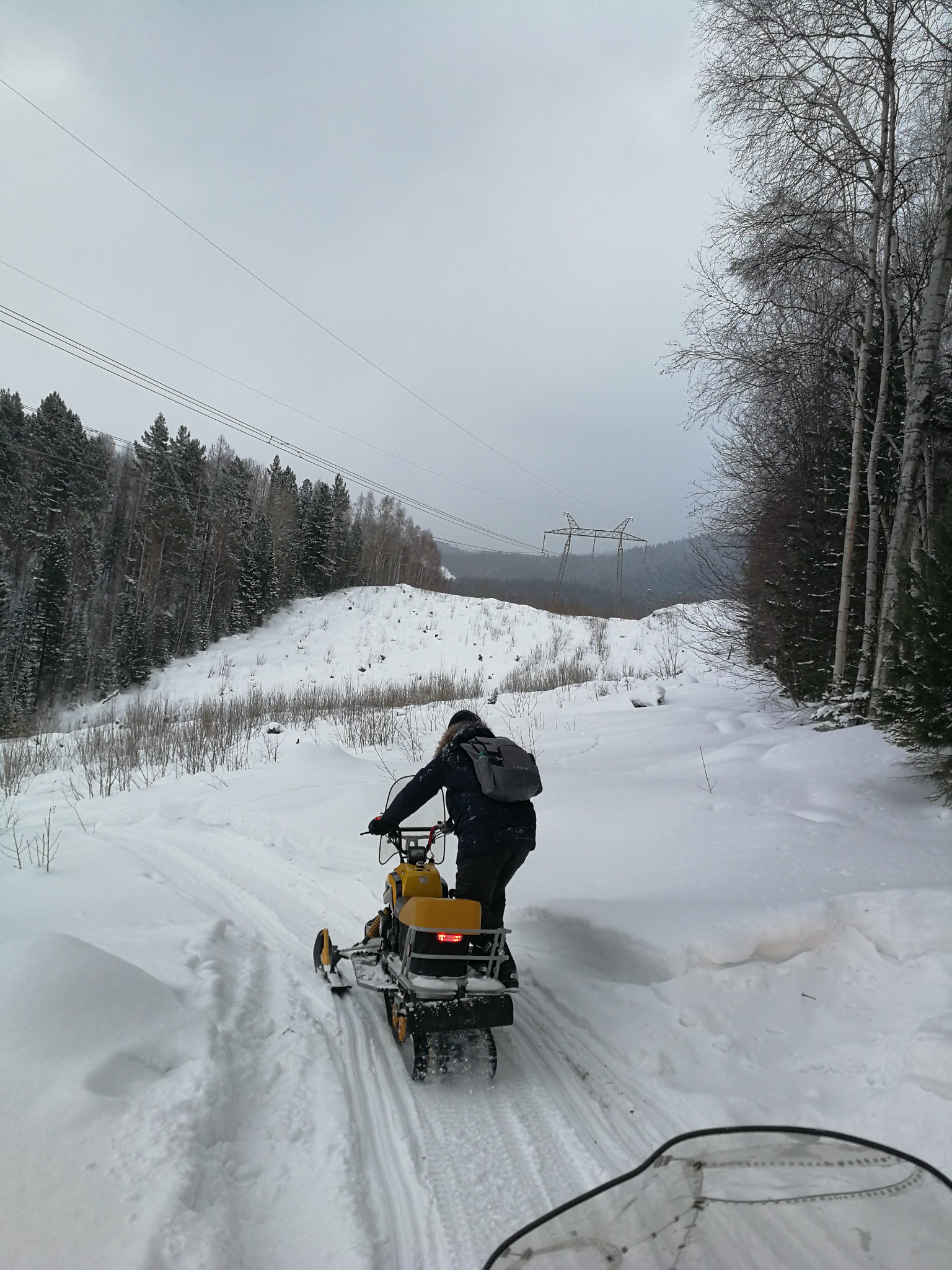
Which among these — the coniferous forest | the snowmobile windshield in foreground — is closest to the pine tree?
the snowmobile windshield in foreground

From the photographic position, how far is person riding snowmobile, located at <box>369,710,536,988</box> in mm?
3482

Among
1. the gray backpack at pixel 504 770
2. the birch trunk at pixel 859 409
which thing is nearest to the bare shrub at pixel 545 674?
the birch trunk at pixel 859 409

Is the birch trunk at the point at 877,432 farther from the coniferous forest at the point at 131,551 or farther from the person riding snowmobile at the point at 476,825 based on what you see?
the coniferous forest at the point at 131,551

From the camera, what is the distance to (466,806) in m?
3.59

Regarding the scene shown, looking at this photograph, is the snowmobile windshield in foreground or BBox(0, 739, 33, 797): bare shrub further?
BBox(0, 739, 33, 797): bare shrub

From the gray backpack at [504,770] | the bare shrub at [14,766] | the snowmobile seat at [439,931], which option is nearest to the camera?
the snowmobile seat at [439,931]

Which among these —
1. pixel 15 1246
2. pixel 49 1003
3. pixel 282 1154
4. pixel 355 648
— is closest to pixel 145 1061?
pixel 49 1003

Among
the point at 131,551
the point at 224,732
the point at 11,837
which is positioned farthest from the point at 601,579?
the point at 11,837

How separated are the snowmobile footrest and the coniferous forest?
30.4 metres

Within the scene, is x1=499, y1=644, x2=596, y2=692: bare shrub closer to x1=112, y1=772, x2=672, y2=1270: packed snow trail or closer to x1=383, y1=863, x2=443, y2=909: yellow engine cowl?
x1=383, y1=863, x2=443, y2=909: yellow engine cowl

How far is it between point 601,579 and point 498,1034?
5280 centimetres

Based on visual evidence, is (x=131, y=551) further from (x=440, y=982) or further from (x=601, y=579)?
(x=440, y=982)

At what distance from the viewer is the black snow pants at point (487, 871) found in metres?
3.48

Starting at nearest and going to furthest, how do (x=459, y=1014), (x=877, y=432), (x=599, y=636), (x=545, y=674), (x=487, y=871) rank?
(x=459, y=1014) → (x=487, y=871) → (x=877, y=432) → (x=545, y=674) → (x=599, y=636)
